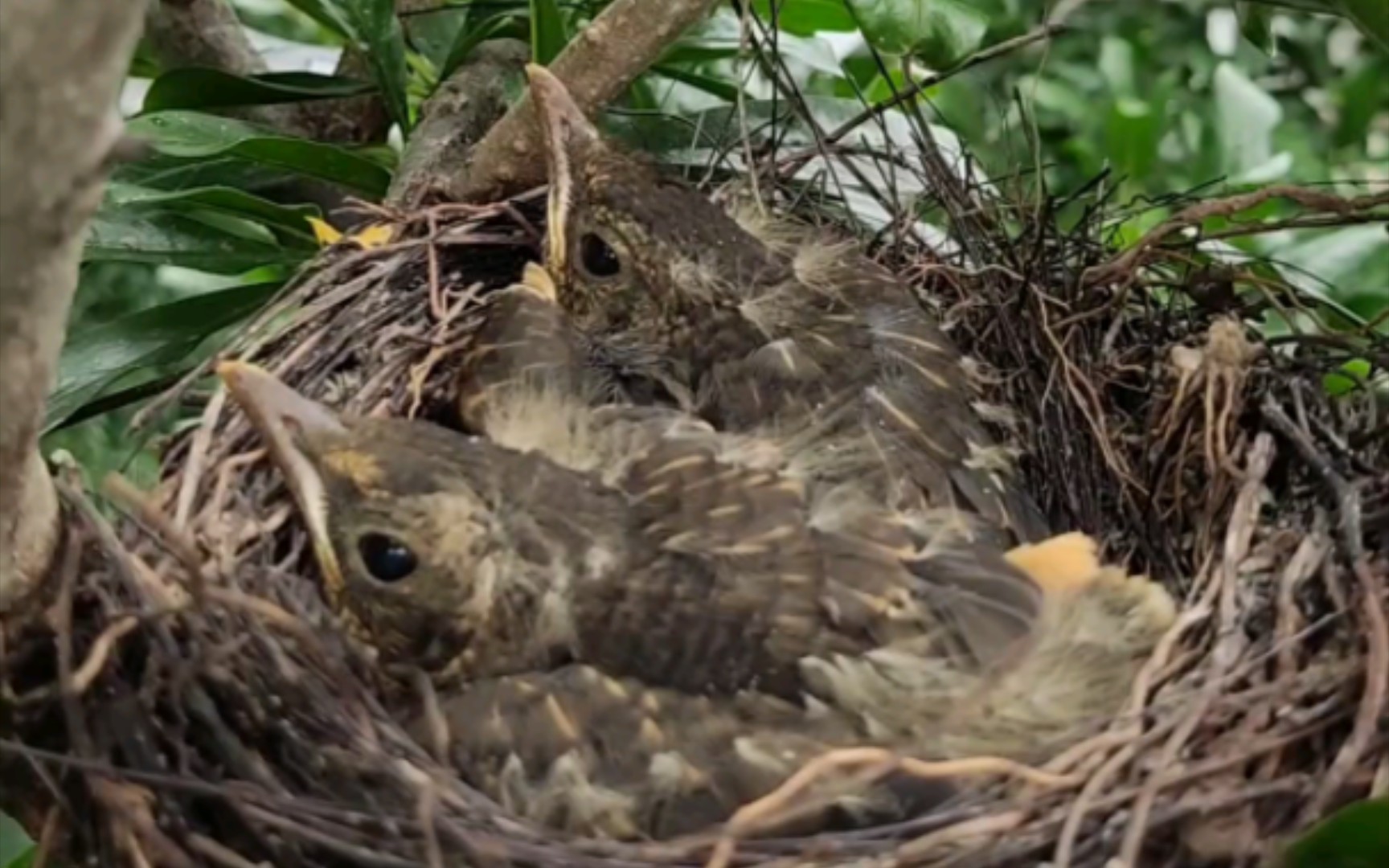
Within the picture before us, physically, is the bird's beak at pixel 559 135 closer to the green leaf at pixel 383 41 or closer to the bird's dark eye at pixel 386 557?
the green leaf at pixel 383 41

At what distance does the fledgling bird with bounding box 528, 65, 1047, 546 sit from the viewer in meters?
1.22

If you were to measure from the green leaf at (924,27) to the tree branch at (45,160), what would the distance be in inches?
29.1

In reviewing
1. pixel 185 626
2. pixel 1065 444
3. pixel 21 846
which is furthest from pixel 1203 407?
pixel 21 846

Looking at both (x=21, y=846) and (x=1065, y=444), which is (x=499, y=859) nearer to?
(x=21, y=846)

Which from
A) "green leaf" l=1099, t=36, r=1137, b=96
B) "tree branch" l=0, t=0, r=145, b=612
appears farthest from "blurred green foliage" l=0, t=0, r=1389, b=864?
"tree branch" l=0, t=0, r=145, b=612

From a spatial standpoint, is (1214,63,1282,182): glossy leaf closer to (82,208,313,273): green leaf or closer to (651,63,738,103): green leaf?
(651,63,738,103): green leaf

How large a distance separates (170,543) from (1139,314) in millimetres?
830

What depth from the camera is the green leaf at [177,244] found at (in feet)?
4.52

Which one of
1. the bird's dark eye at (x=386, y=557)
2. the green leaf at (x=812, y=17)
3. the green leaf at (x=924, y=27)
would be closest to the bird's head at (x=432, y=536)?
the bird's dark eye at (x=386, y=557)

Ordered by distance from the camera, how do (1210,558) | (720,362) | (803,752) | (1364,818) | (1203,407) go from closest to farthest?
(1364,818), (803,752), (1210,558), (1203,407), (720,362)

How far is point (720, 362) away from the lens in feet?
4.32

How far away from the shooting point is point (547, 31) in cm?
143

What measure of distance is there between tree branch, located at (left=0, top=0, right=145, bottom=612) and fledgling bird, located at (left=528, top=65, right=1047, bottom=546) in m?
0.58

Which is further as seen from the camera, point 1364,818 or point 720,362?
point 720,362
